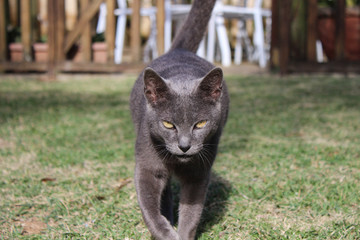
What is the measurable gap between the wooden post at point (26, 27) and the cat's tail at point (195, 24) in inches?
180

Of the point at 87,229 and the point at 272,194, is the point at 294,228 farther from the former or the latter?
the point at 87,229

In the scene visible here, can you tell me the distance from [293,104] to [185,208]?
10.5 ft

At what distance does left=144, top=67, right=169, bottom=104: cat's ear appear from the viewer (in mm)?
1887

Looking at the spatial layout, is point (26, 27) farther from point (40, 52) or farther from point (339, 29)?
point (339, 29)

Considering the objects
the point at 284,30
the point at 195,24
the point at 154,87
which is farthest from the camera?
the point at 284,30

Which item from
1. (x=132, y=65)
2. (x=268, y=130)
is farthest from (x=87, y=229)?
(x=132, y=65)

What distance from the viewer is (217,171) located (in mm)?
2836

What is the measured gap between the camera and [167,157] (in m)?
1.97

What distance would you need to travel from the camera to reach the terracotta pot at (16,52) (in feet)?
22.5

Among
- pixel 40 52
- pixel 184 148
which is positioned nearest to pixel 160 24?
pixel 40 52

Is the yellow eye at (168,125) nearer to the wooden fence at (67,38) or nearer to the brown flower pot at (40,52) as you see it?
the wooden fence at (67,38)

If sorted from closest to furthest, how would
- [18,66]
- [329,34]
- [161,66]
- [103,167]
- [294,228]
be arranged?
1. [294,228]
2. [161,66]
3. [103,167]
4. [18,66]
5. [329,34]

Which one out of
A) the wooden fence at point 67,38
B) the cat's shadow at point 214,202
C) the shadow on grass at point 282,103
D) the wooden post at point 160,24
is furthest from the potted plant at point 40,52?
the cat's shadow at point 214,202

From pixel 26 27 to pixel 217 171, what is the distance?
16.3 ft
